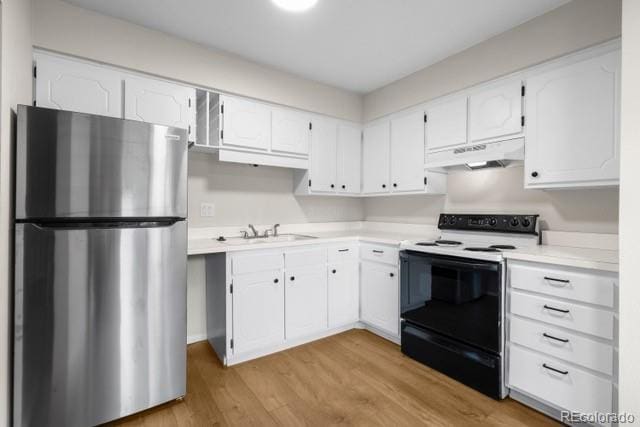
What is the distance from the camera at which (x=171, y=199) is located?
70.3 inches

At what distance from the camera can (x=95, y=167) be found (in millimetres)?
1565

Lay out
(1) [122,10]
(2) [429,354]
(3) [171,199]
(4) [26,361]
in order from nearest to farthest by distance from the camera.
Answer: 1. (4) [26,361]
2. (3) [171,199]
3. (1) [122,10]
4. (2) [429,354]

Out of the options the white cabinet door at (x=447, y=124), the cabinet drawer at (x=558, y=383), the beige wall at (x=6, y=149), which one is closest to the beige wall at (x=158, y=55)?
the beige wall at (x=6, y=149)

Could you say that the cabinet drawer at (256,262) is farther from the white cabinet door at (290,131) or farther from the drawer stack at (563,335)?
the drawer stack at (563,335)

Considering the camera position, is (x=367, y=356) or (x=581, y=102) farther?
(x=367, y=356)

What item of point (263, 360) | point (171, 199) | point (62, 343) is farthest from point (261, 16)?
point (263, 360)

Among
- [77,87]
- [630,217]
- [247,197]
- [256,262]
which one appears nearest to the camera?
[630,217]

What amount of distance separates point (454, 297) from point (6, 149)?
2622 mm

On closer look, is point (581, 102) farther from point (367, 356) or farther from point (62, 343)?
point (62, 343)

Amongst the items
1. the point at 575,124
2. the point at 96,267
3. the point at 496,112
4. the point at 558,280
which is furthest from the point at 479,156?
the point at 96,267

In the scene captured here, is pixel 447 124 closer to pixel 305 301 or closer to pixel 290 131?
pixel 290 131

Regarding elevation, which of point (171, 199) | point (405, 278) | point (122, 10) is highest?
point (122, 10)

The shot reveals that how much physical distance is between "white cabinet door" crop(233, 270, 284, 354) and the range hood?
1.65m

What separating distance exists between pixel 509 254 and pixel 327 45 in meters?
2.02
